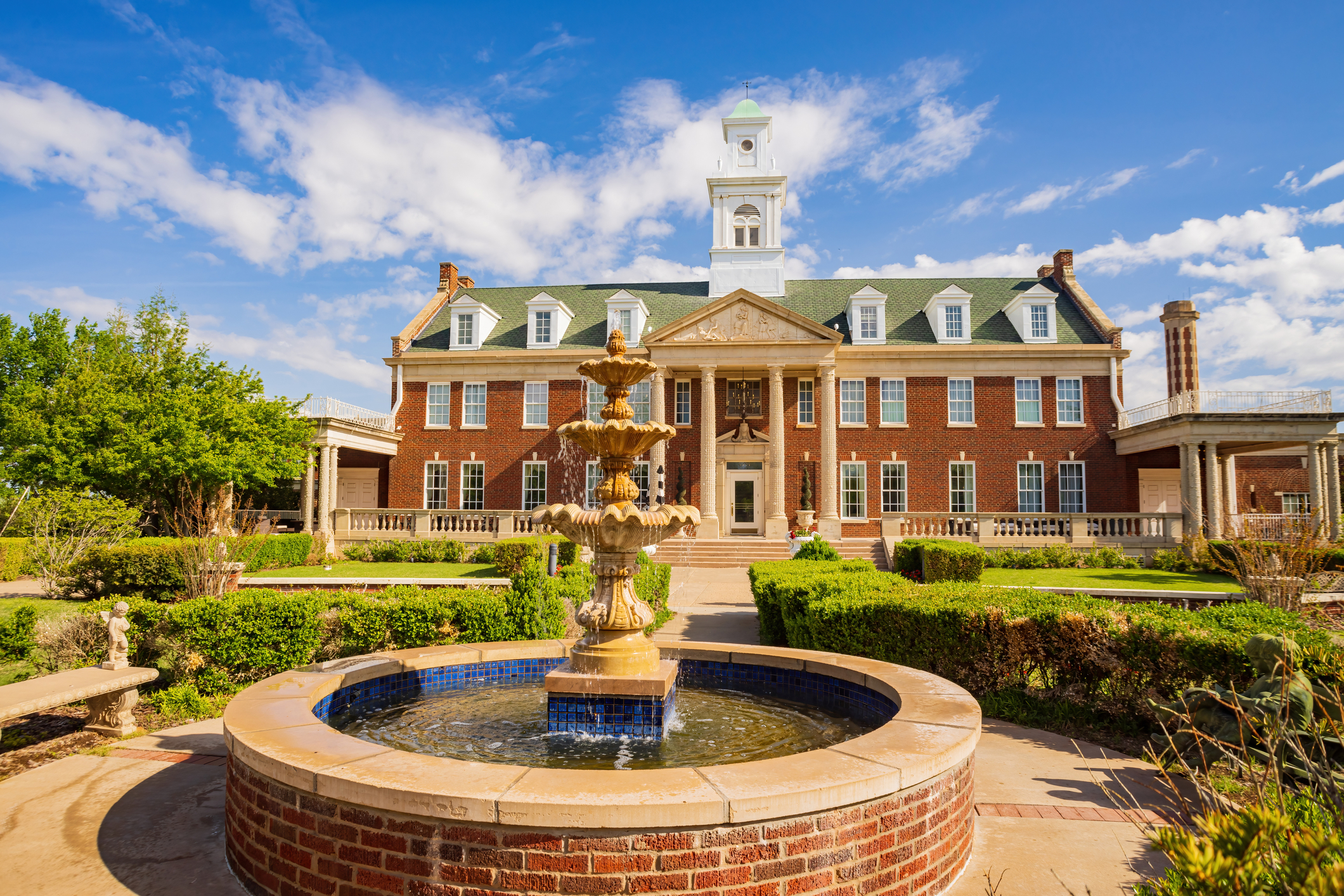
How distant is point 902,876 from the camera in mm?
4199

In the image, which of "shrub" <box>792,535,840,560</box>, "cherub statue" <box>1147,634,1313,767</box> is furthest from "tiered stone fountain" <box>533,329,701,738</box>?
"shrub" <box>792,535,840,560</box>

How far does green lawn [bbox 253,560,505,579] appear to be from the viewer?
20.6 metres

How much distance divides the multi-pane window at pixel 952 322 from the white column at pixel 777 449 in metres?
7.91

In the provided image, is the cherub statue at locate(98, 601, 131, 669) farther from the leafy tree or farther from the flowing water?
the leafy tree

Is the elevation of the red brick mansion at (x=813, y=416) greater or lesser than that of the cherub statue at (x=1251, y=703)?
greater

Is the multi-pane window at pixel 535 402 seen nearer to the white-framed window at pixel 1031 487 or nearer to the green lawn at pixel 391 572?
the green lawn at pixel 391 572

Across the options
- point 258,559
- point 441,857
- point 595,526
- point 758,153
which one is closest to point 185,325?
point 258,559

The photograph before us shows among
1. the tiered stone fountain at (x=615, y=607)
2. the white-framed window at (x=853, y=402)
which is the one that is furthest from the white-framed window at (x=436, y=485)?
the tiered stone fountain at (x=615, y=607)

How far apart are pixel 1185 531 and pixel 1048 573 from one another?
25.3ft

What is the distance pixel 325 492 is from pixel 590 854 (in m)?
27.1

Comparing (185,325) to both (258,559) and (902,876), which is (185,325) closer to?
(258,559)

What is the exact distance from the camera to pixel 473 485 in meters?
32.7

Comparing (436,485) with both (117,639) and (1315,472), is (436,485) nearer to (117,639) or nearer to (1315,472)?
(117,639)

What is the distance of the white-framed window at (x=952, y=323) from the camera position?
3170 cm
